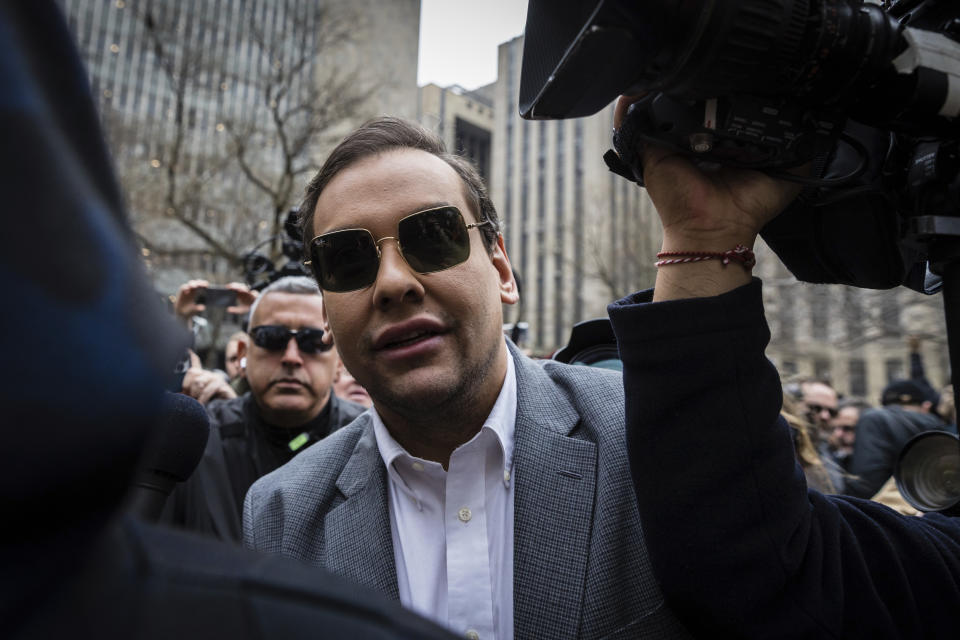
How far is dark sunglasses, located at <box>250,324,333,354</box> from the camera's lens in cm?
375

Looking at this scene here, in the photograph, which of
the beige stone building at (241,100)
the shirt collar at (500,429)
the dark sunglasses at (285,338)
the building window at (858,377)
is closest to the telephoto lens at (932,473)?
the shirt collar at (500,429)

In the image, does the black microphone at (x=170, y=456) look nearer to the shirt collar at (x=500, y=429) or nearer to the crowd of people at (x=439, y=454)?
the crowd of people at (x=439, y=454)

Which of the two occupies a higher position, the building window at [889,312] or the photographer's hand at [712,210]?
the photographer's hand at [712,210]

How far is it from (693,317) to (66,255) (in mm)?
1102

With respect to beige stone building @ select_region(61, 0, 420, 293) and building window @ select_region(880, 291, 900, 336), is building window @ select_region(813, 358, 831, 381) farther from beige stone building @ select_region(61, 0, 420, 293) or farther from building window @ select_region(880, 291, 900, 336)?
beige stone building @ select_region(61, 0, 420, 293)

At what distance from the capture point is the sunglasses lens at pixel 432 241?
1.89 m

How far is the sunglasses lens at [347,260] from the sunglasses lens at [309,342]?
1.85 meters

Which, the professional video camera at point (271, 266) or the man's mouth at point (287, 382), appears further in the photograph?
the professional video camera at point (271, 266)

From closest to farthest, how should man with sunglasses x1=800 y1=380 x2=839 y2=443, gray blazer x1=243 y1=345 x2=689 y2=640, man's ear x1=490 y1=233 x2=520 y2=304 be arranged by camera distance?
gray blazer x1=243 y1=345 x2=689 y2=640, man's ear x1=490 y1=233 x2=520 y2=304, man with sunglasses x1=800 y1=380 x2=839 y2=443

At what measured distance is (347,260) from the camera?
1.94 m

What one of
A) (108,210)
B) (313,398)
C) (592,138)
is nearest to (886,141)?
(108,210)

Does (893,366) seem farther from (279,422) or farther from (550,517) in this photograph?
(550,517)

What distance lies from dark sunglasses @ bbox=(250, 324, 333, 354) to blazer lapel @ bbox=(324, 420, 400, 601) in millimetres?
1860

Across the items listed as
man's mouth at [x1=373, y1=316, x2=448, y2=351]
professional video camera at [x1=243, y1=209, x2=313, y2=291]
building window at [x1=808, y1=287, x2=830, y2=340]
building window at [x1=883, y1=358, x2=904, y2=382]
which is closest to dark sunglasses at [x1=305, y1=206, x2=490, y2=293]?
man's mouth at [x1=373, y1=316, x2=448, y2=351]
